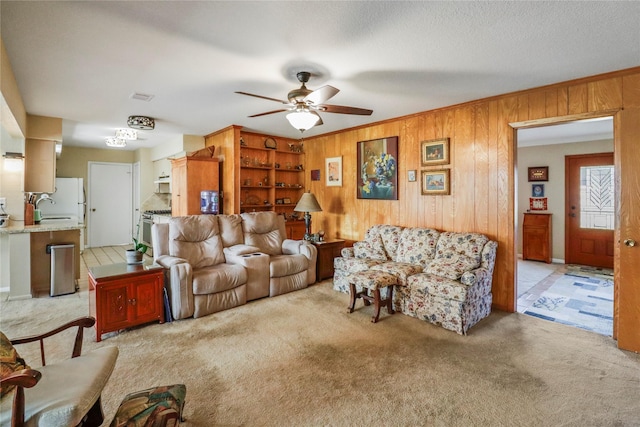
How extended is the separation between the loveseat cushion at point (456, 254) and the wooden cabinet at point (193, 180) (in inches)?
154

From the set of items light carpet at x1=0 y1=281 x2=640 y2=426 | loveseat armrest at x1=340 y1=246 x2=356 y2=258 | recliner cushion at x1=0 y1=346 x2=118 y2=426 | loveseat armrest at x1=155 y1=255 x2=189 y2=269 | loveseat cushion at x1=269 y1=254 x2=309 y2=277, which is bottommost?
light carpet at x1=0 y1=281 x2=640 y2=426

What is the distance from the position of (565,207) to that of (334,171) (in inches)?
180

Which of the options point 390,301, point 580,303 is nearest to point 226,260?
point 390,301

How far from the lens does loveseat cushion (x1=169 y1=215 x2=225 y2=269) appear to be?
152 inches

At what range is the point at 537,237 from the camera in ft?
21.2

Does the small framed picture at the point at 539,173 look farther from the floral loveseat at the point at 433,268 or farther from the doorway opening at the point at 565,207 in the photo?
the floral loveseat at the point at 433,268

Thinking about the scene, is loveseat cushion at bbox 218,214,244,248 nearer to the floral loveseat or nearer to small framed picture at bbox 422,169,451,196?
the floral loveseat

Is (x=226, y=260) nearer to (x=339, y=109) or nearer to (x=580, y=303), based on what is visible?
(x=339, y=109)

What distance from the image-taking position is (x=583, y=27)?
7.16ft

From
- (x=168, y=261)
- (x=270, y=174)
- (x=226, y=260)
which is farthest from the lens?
(x=270, y=174)

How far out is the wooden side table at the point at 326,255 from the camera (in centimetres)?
494

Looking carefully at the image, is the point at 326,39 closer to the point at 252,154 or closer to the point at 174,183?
the point at 252,154

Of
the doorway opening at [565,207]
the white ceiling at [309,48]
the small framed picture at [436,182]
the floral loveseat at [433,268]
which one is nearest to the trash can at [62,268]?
the white ceiling at [309,48]

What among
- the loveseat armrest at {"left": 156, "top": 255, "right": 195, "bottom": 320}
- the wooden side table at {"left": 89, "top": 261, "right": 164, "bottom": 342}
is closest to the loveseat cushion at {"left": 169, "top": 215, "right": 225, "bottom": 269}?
the loveseat armrest at {"left": 156, "top": 255, "right": 195, "bottom": 320}
